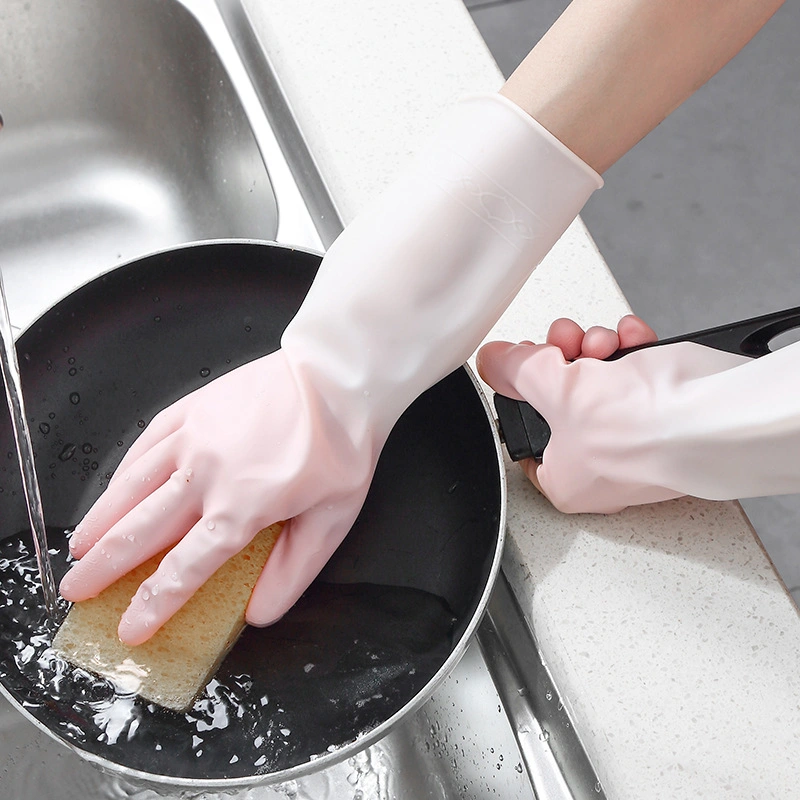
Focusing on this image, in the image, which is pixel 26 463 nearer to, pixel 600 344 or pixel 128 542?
pixel 128 542

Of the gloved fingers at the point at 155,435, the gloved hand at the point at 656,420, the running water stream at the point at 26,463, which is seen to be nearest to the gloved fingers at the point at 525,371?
the gloved hand at the point at 656,420

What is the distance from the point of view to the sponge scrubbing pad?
604 millimetres

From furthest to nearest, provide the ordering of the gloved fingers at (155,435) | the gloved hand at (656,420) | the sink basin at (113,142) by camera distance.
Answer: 1. the sink basin at (113,142)
2. the gloved fingers at (155,435)
3. the gloved hand at (656,420)

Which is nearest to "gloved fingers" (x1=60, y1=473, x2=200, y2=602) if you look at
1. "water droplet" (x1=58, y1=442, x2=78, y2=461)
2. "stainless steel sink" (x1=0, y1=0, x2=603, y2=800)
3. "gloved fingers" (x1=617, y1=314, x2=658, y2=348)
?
"water droplet" (x1=58, y1=442, x2=78, y2=461)

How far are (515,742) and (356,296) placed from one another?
1.33 feet

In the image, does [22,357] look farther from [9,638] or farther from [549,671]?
[549,671]

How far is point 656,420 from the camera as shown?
0.63 m

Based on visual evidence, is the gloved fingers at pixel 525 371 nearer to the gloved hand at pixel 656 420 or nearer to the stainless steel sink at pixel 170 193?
the gloved hand at pixel 656 420

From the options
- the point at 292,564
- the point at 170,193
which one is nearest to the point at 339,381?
the point at 292,564

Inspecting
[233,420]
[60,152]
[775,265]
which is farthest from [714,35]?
[775,265]

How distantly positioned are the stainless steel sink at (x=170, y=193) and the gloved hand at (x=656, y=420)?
0.15m

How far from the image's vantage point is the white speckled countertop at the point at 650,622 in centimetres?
64

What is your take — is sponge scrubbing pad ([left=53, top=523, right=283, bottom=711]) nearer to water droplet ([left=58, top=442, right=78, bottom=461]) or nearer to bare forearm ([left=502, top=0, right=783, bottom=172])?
water droplet ([left=58, top=442, right=78, bottom=461])

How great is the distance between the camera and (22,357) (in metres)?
0.70
